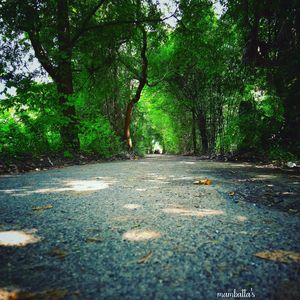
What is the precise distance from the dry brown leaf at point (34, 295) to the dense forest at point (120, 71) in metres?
5.26

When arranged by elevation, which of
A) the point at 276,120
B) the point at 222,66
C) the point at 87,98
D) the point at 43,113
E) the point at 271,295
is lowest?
the point at 271,295

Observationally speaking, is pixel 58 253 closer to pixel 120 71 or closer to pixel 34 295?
pixel 34 295

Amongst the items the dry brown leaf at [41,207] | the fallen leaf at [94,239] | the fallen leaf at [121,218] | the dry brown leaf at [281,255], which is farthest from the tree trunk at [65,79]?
the dry brown leaf at [281,255]

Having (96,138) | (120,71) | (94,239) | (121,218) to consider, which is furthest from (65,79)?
(94,239)

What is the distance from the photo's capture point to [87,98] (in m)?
11.9

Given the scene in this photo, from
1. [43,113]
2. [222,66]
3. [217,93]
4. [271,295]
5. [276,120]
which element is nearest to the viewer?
[271,295]

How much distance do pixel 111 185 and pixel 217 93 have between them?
35.9ft

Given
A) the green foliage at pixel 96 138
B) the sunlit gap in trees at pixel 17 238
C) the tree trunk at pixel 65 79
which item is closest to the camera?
the sunlit gap in trees at pixel 17 238

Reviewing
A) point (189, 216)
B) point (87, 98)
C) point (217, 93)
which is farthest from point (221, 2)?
point (189, 216)

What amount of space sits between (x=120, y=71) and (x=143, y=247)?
1459cm

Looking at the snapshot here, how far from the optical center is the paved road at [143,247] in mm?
1190

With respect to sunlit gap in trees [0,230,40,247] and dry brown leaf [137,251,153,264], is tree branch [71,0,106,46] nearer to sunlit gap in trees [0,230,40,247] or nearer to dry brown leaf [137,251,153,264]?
sunlit gap in trees [0,230,40,247]

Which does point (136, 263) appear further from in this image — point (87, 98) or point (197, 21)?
point (197, 21)

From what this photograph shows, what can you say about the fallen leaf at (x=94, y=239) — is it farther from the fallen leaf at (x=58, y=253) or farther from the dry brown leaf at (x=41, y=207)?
the dry brown leaf at (x=41, y=207)
